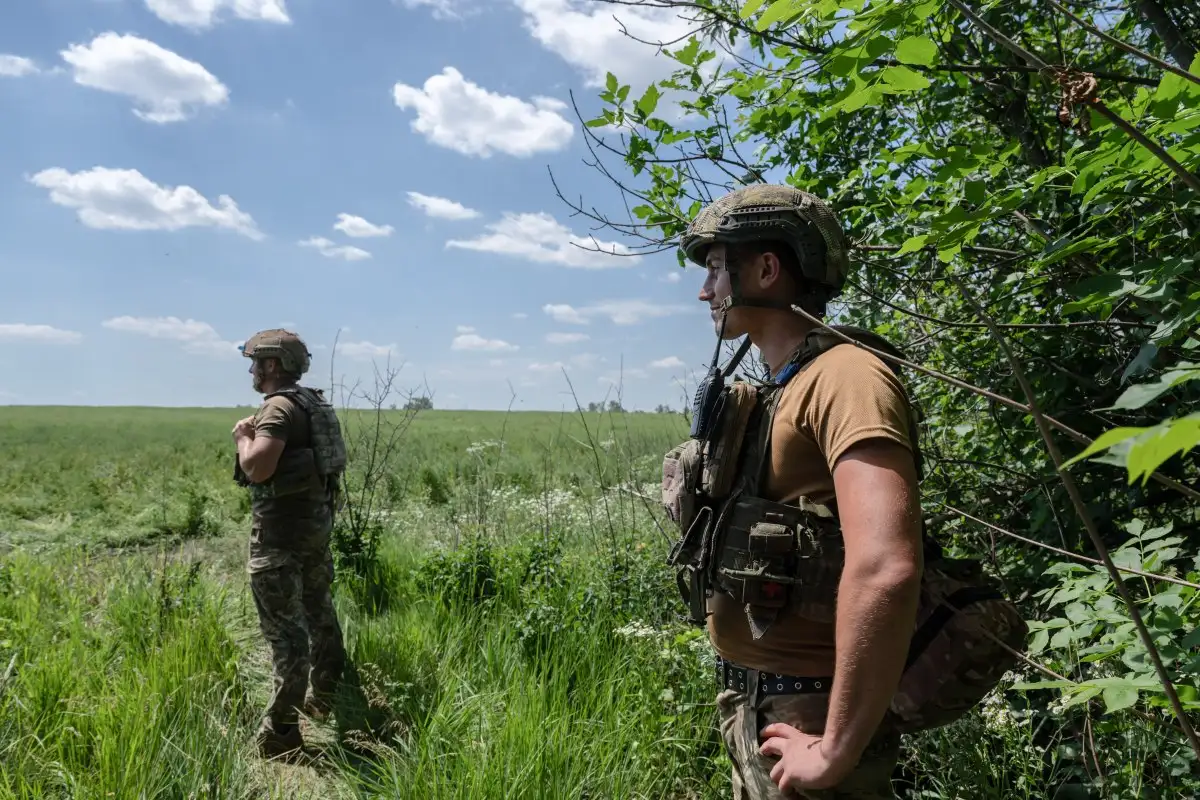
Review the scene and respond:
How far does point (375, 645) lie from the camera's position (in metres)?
4.40

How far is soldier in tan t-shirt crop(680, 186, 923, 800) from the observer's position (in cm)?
131

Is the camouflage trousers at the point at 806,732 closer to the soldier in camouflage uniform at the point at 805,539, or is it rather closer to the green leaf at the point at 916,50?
the soldier in camouflage uniform at the point at 805,539

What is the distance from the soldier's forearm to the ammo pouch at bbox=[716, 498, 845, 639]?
204mm

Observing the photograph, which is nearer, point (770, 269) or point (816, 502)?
point (816, 502)

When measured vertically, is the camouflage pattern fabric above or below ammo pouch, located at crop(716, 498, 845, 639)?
above

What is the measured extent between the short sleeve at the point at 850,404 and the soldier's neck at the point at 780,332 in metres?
0.23

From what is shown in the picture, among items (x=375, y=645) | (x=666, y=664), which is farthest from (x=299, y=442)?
(x=666, y=664)

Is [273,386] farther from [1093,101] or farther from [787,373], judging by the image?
[1093,101]

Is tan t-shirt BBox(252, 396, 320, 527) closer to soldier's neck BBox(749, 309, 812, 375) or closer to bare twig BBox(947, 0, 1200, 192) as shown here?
soldier's neck BBox(749, 309, 812, 375)

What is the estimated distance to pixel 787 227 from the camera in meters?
1.74

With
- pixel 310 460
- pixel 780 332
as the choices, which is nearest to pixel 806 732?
pixel 780 332

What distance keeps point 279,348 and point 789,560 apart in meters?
3.47

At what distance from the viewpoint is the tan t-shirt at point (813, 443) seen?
1.39 metres

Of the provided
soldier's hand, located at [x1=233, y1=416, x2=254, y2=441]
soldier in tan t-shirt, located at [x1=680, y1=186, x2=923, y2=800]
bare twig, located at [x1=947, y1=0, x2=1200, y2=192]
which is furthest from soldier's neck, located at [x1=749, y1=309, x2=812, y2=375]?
soldier's hand, located at [x1=233, y1=416, x2=254, y2=441]
